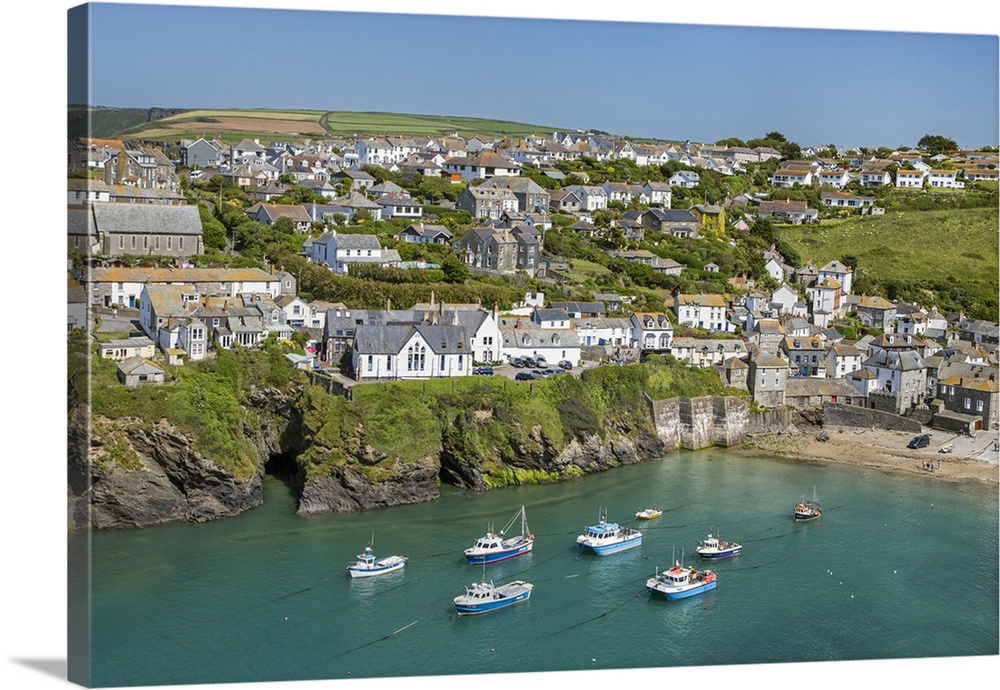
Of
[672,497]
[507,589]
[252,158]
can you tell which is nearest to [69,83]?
[507,589]

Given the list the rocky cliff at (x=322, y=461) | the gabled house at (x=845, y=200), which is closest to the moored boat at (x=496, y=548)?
the rocky cliff at (x=322, y=461)

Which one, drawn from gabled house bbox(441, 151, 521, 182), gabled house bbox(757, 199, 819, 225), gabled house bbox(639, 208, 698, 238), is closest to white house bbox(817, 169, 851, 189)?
gabled house bbox(757, 199, 819, 225)

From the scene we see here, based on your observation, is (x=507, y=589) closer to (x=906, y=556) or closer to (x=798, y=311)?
(x=906, y=556)

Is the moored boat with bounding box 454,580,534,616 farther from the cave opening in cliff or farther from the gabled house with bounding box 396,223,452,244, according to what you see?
the gabled house with bounding box 396,223,452,244

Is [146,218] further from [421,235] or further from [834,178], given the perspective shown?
[834,178]

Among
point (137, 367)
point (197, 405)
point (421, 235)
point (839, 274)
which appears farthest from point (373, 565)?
point (839, 274)
